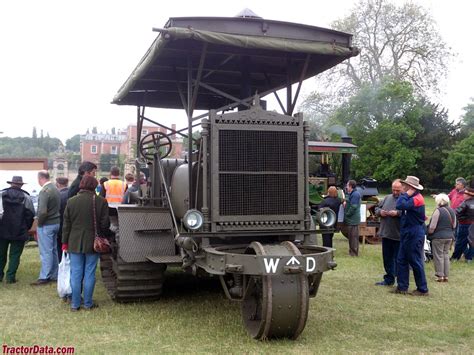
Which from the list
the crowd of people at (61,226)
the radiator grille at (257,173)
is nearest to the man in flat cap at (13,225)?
the crowd of people at (61,226)

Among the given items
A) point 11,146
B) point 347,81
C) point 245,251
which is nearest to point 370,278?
point 245,251

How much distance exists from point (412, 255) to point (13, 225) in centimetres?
567

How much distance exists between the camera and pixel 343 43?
6402 mm

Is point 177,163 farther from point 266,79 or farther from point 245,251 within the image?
point 245,251

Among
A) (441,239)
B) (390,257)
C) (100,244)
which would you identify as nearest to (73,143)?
(441,239)

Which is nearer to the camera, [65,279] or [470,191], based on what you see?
[65,279]

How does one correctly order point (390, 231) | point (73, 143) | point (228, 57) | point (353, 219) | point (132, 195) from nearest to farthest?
point (228, 57)
point (390, 231)
point (132, 195)
point (353, 219)
point (73, 143)

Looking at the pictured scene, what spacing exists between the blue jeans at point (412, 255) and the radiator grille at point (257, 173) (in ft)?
7.41

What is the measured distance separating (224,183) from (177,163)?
2.17 metres

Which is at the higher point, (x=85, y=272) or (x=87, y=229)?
(x=87, y=229)

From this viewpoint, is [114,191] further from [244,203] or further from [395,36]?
[395,36]

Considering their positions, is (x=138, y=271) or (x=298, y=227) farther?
(x=138, y=271)

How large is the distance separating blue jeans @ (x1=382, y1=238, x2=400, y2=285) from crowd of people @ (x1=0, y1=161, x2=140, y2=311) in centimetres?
384

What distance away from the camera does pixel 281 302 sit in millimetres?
5059
